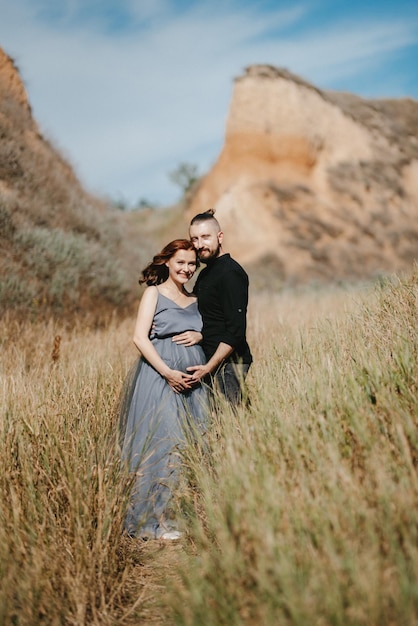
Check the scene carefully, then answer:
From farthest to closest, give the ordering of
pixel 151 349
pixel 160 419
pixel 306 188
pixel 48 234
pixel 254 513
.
Answer: 1. pixel 306 188
2. pixel 48 234
3. pixel 151 349
4. pixel 160 419
5. pixel 254 513

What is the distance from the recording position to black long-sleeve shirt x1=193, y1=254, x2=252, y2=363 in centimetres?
363

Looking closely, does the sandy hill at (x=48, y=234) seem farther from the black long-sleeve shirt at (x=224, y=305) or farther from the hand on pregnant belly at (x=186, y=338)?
the black long-sleeve shirt at (x=224, y=305)

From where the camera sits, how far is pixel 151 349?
3.67 meters

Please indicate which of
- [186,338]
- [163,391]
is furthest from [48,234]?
[163,391]

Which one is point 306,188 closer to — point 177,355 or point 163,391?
point 177,355

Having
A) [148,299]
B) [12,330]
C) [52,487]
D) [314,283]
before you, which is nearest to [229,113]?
[314,283]

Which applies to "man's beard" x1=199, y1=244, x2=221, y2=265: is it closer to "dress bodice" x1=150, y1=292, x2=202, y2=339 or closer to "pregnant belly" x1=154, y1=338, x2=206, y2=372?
"dress bodice" x1=150, y1=292, x2=202, y2=339

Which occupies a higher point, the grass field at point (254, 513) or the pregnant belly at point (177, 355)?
the pregnant belly at point (177, 355)

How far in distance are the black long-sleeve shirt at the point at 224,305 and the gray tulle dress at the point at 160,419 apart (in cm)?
14

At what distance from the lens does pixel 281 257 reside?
18234 millimetres

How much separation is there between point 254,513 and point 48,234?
7635mm

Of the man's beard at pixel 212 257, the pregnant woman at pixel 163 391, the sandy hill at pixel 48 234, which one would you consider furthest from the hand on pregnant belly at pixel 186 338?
the sandy hill at pixel 48 234

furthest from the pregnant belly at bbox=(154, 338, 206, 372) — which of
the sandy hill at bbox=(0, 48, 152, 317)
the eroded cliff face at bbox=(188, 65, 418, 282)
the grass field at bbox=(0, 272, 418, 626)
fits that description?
the eroded cliff face at bbox=(188, 65, 418, 282)

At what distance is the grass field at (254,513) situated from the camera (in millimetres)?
1875
